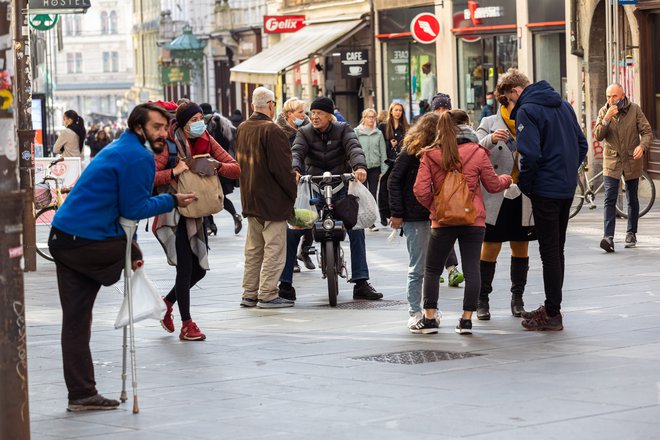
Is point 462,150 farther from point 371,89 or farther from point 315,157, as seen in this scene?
point 371,89

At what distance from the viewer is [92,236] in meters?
9.14

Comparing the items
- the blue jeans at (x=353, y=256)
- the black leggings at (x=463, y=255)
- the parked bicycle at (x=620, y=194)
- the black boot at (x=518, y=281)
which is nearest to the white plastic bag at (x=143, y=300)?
the black leggings at (x=463, y=255)

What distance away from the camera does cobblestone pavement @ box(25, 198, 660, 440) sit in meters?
8.31

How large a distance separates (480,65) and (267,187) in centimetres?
2154

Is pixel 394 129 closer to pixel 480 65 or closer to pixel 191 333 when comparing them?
pixel 191 333

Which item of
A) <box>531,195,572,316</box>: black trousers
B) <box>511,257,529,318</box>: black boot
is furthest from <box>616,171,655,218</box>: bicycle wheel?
<box>531,195,572,316</box>: black trousers

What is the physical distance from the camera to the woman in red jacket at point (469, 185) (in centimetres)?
1161

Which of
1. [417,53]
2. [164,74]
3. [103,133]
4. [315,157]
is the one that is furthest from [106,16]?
[315,157]

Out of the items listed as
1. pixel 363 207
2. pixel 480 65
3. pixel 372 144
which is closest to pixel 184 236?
pixel 363 207

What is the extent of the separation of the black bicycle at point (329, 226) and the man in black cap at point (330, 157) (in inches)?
5.0

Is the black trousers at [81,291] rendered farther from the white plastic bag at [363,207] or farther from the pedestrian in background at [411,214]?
the white plastic bag at [363,207]

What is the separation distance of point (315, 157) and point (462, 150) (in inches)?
134

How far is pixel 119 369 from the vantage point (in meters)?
10.6

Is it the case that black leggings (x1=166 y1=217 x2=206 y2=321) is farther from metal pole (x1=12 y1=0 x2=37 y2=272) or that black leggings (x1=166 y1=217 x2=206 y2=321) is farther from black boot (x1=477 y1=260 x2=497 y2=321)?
metal pole (x1=12 y1=0 x2=37 y2=272)
